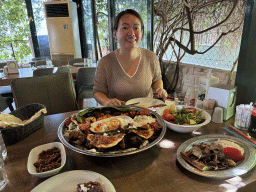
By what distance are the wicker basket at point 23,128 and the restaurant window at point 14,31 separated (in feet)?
16.6

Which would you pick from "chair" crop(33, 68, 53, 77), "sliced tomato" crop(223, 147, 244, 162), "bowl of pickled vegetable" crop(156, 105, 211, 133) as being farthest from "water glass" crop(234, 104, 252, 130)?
"chair" crop(33, 68, 53, 77)

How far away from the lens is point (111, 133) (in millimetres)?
766

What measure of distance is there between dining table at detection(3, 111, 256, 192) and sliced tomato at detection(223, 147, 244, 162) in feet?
0.19

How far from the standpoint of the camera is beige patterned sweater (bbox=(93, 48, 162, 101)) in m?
1.59

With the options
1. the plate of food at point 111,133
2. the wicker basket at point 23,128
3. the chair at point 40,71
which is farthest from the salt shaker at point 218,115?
the chair at point 40,71

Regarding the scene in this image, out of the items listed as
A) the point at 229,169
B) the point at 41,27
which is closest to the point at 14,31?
the point at 41,27

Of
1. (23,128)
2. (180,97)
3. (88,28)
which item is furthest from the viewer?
(88,28)

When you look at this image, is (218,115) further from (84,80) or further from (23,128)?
(84,80)

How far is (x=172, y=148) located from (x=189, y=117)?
238 millimetres

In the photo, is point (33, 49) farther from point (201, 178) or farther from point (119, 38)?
point (201, 178)

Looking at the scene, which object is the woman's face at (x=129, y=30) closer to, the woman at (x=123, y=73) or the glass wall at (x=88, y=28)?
the woman at (x=123, y=73)

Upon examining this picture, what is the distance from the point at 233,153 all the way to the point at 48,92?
4.70 ft

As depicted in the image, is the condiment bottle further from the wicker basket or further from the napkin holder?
the wicker basket

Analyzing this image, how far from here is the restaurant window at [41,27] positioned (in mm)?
5059
